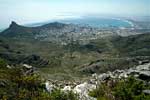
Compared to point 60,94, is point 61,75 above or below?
below

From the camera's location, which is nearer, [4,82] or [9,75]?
[4,82]

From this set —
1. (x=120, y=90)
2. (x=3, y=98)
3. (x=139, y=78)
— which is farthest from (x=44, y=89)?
(x=139, y=78)

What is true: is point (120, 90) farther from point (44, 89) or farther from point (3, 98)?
point (3, 98)

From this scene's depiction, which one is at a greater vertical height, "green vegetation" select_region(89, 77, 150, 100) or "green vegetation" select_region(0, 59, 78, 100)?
"green vegetation" select_region(0, 59, 78, 100)

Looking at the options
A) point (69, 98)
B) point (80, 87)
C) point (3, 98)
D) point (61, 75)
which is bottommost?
point (61, 75)

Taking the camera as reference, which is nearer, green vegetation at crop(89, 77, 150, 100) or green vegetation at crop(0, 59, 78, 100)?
green vegetation at crop(0, 59, 78, 100)

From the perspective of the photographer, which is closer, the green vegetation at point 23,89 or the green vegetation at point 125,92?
the green vegetation at point 23,89

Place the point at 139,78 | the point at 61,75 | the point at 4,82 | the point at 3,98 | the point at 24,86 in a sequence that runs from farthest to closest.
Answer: the point at 61,75 < the point at 139,78 < the point at 24,86 < the point at 4,82 < the point at 3,98

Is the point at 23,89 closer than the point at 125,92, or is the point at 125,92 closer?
the point at 23,89

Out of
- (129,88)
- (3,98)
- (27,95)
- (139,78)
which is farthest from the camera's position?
(139,78)

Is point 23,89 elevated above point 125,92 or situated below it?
above

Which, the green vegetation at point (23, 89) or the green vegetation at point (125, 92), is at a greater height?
the green vegetation at point (23, 89)
